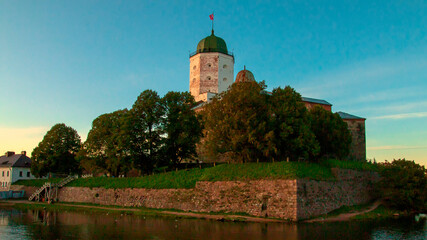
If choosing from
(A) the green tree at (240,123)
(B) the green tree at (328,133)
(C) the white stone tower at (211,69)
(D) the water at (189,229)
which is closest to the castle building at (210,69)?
(C) the white stone tower at (211,69)

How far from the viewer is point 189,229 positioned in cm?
2058

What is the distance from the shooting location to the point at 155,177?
34.1 metres

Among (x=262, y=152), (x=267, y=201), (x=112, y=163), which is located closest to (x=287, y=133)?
(x=262, y=152)

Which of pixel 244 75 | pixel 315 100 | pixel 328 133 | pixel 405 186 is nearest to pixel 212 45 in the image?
pixel 244 75

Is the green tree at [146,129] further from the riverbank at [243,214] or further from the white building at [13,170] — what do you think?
the white building at [13,170]

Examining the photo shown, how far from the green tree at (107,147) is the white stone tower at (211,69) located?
18633mm

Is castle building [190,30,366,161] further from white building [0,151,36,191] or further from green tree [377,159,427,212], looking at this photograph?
white building [0,151,36,191]

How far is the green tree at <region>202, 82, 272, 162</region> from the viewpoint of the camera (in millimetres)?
29344

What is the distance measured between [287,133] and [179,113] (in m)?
13.2

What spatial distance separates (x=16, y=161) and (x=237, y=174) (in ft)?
139

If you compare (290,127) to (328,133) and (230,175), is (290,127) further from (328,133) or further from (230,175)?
(328,133)

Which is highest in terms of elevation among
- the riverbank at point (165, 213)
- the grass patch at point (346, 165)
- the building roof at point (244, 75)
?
the building roof at point (244, 75)

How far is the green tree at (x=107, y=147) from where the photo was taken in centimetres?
3781

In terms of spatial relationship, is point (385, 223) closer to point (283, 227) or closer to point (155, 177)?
point (283, 227)
